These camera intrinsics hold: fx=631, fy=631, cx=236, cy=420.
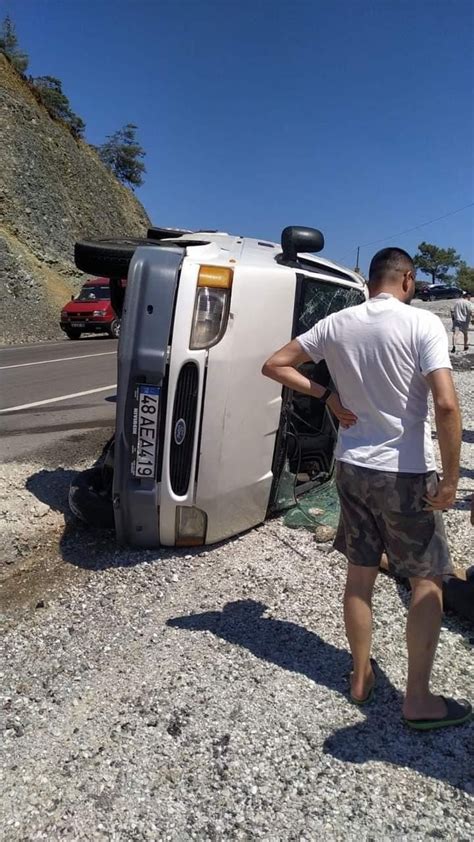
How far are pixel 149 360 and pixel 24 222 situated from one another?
26221 mm

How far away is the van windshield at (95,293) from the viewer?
21.5 m

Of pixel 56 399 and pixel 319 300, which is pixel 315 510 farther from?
pixel 56 399

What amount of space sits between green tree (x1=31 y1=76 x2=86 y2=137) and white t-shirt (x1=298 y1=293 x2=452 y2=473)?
1406 inches

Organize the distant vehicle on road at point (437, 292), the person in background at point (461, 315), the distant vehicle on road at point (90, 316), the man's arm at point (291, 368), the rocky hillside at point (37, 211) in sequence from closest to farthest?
1. the man's arm at point (291, 368)
2. the person in background at point (461, 315)
3. the distant vehicle on road at point (90, 316)
4. the rocky hillside at point (37, 211)
5. the distant vehicle on road at point (437, 292)

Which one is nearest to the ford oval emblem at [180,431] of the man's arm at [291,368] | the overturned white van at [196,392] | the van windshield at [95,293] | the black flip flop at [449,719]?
the overturned white van at [196,392]

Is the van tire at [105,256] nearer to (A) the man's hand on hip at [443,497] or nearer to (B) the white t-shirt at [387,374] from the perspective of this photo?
(B) the white t-shirt at [387,374]

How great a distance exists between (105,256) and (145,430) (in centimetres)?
129

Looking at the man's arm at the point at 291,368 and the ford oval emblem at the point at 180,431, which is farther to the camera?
the ford oval emblem at the point at 180,431

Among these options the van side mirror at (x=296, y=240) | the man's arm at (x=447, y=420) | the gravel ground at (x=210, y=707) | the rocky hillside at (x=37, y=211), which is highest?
the rocky hillside at (x=37, y=211)

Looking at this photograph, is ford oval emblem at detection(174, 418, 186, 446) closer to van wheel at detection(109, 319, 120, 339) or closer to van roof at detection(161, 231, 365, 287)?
van roof at detection(161, 231, 365, 287)

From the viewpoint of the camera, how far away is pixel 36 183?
27.9 metres

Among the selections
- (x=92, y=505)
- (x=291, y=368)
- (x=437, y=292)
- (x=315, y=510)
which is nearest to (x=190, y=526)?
(x=92, y=505)

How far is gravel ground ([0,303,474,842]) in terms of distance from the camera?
2047mm

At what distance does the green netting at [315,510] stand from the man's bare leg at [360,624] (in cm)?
159
